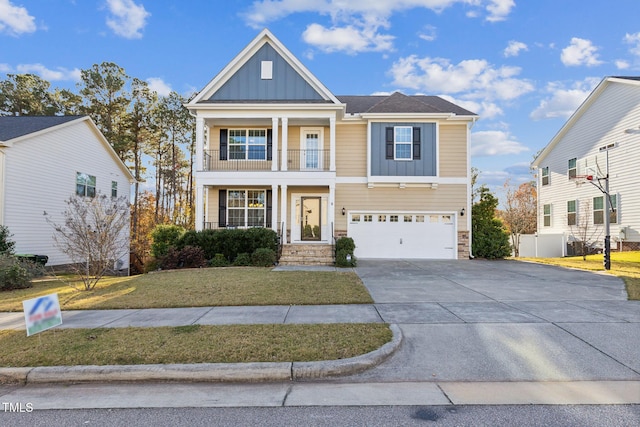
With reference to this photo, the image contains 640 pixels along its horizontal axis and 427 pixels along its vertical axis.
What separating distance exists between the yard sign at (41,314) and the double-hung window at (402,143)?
13.8 metres

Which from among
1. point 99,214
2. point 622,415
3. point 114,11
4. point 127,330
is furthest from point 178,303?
point 114,11

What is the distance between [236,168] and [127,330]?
1156 cm

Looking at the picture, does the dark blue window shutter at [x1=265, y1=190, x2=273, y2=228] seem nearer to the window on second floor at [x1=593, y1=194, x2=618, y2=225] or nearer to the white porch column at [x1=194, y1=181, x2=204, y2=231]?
the white porch column at [x1=194, y1=181, x2=204, y2=231]

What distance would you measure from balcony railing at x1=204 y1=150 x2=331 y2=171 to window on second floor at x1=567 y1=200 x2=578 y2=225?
615 inches

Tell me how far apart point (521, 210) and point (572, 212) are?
1264 cm

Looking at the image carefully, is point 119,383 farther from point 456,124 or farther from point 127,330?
point 456,124

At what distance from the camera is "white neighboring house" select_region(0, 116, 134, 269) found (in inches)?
556

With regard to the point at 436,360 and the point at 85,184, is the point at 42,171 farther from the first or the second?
the point at 436,360

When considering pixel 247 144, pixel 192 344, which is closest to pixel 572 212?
pixel 247 144

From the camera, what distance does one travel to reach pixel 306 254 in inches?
553

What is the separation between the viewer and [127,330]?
17.5 feet

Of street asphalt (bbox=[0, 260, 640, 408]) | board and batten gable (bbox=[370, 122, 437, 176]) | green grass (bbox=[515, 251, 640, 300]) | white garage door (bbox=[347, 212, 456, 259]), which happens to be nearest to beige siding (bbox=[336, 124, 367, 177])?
board and batten gable (bbox=[370, 122, 437, 176])

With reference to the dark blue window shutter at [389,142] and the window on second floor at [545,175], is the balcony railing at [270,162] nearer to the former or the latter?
the dark blue window shutter at [389,142]

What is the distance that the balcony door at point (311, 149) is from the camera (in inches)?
635
